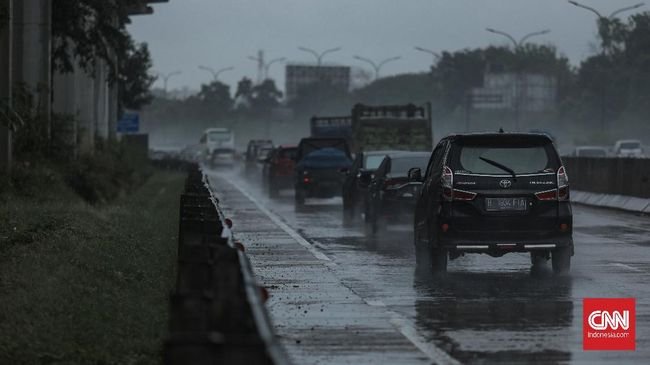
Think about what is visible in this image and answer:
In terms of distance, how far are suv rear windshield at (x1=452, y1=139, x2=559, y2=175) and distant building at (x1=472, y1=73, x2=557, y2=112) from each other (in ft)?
349

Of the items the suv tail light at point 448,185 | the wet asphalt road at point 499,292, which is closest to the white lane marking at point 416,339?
the wet asphalt road at point 499,292

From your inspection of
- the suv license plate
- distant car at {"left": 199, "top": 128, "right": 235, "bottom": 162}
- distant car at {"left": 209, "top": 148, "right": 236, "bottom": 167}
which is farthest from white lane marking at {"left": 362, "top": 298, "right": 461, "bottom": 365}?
distant car at {"left": 199, "top": 128, "right": 235, "bottom": 162}

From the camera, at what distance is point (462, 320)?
1359cm

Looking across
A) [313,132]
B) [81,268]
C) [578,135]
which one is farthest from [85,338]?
[578,135]

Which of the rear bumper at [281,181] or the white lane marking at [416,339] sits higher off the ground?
the white lane marking at [416,339]

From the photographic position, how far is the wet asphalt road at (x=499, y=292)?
38.7ft

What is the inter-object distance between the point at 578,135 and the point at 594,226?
319 ft

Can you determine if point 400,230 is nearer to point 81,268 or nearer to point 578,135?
point 81,268

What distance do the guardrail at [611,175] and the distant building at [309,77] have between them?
147m

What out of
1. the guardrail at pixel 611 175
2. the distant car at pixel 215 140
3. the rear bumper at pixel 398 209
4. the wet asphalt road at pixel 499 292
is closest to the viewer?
the wet asphalt road at pixel 499 292

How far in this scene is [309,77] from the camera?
199 metres

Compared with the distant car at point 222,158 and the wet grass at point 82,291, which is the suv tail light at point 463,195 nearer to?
the wet grass at point 82,291

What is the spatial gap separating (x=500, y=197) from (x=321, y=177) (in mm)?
23932

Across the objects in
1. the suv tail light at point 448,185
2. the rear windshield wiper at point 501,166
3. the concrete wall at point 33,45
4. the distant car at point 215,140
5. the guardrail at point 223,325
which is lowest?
the distant car at point 215,140
